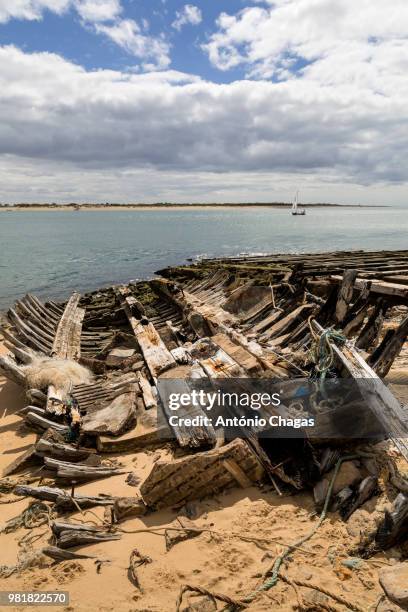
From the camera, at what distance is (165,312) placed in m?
15.4

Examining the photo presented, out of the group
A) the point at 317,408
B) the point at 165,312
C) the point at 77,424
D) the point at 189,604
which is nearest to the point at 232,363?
the point at 317,408

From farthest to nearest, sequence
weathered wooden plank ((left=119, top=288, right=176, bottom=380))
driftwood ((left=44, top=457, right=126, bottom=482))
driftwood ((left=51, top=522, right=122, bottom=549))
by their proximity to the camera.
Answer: weathered wooden plank ((left=119, top=288, right=176, bottom=380)), driftwood ((left=44, top=457, right=126, bottom=482)), driftwood ((left=51, top=522, right=122, bottom=549))

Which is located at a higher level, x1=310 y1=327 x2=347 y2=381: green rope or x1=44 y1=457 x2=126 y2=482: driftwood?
x1=310 y1=327 x2=347 y2=381: green rope

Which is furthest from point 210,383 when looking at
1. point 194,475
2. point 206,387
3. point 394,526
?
point 394,526

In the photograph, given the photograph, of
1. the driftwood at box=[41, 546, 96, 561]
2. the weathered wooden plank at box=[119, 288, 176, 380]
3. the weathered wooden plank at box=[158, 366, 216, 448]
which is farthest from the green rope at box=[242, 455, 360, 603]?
the weathered wooden plank at box=[119, 288, 176, 380]

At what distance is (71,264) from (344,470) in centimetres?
3578

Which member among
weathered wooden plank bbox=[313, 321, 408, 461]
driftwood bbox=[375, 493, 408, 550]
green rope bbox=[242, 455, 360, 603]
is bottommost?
green rope bbox=[242, 455, 360, 603]

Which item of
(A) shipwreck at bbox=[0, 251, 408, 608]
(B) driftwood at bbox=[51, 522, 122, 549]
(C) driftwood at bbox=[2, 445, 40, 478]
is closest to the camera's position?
(B) driftwood at bbox=[51, 522, 122, 549]

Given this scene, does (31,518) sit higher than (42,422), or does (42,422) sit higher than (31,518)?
(42,422)

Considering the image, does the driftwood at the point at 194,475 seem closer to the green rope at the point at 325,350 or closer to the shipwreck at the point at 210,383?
the shipwreck at the point at 210,383

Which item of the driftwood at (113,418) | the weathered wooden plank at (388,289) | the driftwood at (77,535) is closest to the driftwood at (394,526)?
the driftwood at (77,535)

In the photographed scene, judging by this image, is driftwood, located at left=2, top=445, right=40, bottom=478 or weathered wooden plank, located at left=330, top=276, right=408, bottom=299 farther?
weathered wooden plank, located at left=330, top=276, right=408, bottom=299

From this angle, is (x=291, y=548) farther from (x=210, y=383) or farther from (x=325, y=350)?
(x=210, y=383)

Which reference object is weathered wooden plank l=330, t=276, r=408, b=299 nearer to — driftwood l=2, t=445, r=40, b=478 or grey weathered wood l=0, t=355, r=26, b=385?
driftwood l=2, t=445, r=40, b=478
